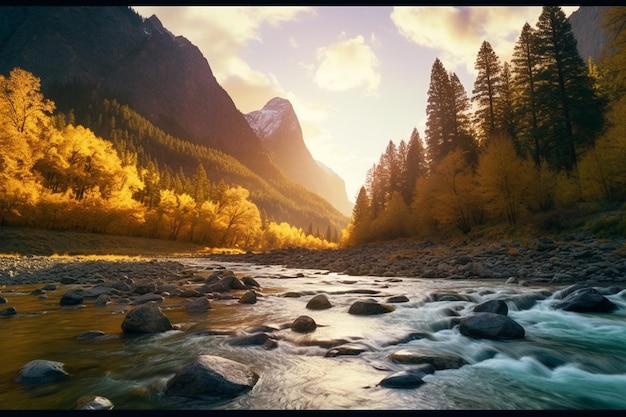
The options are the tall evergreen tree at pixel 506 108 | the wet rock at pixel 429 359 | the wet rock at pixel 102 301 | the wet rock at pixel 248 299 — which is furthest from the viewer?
the tall evergreen tree at pixel 506 108

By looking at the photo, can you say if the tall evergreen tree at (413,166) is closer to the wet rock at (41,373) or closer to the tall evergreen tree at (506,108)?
the tall evergreen tree at (506,108)

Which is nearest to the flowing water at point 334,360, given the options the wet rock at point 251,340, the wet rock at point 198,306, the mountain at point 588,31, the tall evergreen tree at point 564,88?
the wet rock at point 251,340

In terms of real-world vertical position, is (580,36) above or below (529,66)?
above

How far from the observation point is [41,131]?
30859 mm

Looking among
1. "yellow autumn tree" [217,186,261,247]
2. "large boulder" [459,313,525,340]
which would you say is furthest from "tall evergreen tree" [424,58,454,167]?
"large boulder" [459,313,525,340]

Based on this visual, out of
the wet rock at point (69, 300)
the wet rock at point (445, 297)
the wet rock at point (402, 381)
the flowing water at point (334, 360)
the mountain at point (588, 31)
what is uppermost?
the mountain at point (588, 31)

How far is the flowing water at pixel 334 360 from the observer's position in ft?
12.5

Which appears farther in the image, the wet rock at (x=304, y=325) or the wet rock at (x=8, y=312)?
the wet rock at (x=8, y=312)

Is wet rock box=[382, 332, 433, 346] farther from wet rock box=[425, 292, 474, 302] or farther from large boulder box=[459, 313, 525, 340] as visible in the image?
wet rock box=[425, 292, 474, 302]

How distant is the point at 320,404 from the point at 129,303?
27.3 feet

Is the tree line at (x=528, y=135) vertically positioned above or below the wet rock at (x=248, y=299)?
above

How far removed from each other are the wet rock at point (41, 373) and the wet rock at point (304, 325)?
3.94 metres

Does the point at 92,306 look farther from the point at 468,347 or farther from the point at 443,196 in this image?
the point at 443,196

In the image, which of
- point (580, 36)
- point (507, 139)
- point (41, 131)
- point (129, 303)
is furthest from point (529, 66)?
point (580, 36)
